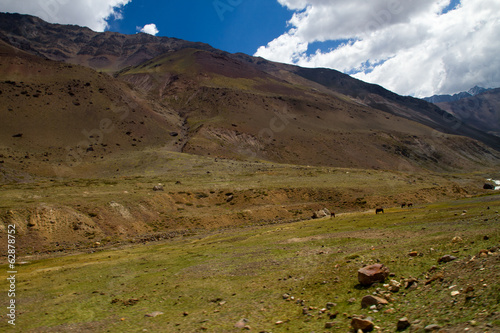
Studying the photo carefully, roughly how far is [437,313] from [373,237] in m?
13.9

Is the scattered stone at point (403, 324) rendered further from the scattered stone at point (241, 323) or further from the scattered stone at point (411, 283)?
the scattered stone at point (241, 323)

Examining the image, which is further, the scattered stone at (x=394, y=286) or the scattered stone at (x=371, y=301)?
the scattered stone at (x=394, y=286)

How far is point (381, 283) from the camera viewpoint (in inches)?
445

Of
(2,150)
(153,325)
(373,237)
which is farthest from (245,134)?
(153,325)

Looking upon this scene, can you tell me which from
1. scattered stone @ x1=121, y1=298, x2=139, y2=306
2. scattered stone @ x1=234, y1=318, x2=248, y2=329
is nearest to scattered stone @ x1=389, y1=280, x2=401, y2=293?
scattered stone @ x1=234, y1=318, x2=248, y2=329

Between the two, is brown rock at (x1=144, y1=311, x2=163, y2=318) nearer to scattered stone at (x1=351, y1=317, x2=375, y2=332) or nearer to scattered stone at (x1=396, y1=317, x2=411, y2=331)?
scattered stone at (x1=351, y1=317, x2=375, y2=332)

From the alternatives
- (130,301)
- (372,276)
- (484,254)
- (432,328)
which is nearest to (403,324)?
(432,328)

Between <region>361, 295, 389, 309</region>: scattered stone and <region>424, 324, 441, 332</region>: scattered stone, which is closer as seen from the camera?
<region>424, 324, 441, 332</region>: scattered stone

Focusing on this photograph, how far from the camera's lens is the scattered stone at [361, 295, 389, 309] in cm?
974

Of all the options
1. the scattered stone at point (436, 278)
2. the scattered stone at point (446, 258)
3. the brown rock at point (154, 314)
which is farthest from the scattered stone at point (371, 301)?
the brown rock at point (154, 314)

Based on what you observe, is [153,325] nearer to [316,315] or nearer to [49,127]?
[316,315]

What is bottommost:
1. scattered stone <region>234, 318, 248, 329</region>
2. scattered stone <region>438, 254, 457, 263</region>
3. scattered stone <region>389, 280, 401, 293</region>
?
scattered stone <region>234, 318, 248, 329</region>

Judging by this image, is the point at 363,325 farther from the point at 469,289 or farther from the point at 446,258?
the point at 446,258

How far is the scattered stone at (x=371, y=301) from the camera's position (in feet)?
32.0
